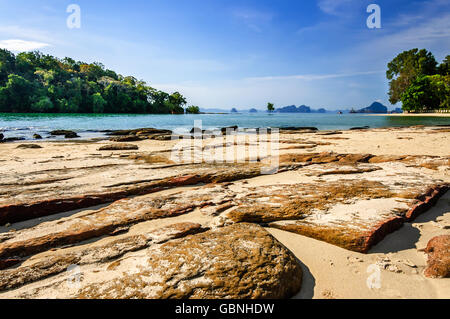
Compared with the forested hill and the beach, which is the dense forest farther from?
the forested hill

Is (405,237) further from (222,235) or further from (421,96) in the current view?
(421,96)

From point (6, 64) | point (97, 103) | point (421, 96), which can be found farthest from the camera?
point (97, 103)

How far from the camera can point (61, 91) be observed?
201 feet

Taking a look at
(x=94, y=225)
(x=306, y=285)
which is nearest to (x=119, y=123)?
(x=94, y=225)

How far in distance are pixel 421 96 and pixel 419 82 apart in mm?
3345

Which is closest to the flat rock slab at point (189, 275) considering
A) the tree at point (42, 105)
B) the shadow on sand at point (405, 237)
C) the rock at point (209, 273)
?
the rock at point (209, 273)

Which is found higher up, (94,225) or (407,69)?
(407,69)

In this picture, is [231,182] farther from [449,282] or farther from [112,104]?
[112,104]

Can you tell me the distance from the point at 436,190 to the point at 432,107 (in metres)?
76.7

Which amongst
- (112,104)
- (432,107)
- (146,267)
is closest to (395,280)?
(146,267)

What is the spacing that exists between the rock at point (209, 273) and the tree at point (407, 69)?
81.9 m

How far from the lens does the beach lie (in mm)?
1565

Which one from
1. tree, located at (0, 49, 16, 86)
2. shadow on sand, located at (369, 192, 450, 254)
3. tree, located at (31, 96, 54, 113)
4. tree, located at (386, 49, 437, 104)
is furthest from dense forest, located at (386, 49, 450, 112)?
tree, located at (0, 49, 16, 86)

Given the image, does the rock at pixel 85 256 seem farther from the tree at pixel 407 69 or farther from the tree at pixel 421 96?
the tree at pixel 407 69
